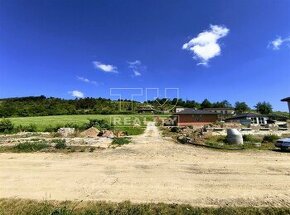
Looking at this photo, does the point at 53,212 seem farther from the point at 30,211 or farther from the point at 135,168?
the point at 135,168

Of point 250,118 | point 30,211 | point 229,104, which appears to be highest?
point 229,104

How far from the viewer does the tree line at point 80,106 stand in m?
89.5

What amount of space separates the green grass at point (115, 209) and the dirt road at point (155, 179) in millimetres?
450

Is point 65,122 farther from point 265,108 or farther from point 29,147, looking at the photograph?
point 265,108

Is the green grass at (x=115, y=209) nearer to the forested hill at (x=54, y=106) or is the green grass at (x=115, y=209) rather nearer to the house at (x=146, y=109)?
the forested hill at (x=54, y=106)

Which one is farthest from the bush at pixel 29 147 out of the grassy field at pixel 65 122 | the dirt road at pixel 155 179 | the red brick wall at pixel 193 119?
the red brick wall at pixel 193 119

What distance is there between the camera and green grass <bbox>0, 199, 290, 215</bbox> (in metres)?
6.69

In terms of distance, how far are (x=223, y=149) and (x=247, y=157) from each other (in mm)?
3543

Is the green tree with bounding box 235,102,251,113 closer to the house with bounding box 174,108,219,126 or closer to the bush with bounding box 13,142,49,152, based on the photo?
the house with bounding box 174,108,219,126

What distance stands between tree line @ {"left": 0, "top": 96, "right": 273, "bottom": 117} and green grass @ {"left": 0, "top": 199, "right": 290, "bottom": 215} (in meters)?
82.7

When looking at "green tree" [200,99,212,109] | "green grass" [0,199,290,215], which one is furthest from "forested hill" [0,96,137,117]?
"green grass" [0,199,290,215]

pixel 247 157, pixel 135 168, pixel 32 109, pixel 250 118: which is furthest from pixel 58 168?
pixel 32 109

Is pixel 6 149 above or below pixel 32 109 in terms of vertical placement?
below

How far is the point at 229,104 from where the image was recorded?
12656cm
